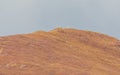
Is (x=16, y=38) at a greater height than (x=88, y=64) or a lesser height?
greater

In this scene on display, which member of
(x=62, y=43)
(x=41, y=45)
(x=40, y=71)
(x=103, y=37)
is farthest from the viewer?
(x=103, y=37)

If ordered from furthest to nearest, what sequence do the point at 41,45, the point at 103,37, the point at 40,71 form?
1. the point at 103,37
2. the point at 41,45
3. the point at 40,71

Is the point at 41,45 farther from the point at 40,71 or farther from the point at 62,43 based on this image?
the point at 40,71

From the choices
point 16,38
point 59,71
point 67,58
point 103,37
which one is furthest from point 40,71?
point 103,37

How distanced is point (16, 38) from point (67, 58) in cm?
650

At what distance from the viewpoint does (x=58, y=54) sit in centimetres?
4519

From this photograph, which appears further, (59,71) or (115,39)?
(115,39)

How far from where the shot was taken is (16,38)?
47562 mm

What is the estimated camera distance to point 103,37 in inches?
2319

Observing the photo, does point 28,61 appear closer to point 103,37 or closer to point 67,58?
point 67,58

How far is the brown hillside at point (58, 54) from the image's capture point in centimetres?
4012

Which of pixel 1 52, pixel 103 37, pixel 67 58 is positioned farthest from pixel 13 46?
pixel 103 37

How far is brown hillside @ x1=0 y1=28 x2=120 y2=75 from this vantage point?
132 ft

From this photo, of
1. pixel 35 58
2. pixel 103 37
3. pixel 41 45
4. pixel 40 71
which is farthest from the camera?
pixel 103 37
